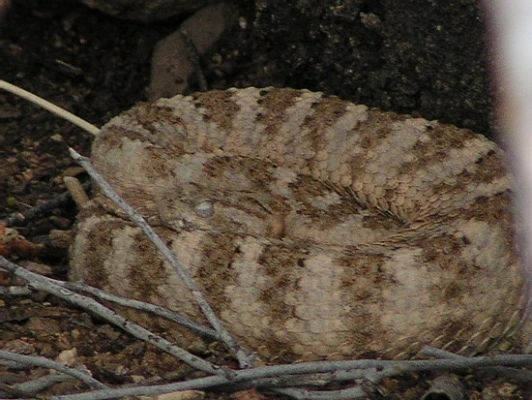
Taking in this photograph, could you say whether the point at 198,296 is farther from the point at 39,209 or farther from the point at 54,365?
the point at 39,209

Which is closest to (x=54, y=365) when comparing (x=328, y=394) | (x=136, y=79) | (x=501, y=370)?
(x=328, y=394)

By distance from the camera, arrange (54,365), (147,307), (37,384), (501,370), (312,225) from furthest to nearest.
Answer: (312,225) → (147,307) → (501,370) → (37,384) → (54,365)

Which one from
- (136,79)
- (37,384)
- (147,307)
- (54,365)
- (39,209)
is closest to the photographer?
(54,365)

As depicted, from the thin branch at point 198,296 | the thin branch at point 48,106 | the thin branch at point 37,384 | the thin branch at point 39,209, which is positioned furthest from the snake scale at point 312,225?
the thin branch at point 37,384

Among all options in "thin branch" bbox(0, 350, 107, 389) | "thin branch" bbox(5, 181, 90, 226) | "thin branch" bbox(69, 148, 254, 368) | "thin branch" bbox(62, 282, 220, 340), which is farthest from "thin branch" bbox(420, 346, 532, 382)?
"thin branch" bbox(5, 181, 90, 226)

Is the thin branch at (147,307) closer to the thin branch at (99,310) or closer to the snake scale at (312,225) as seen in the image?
the thin branch at (99,310)

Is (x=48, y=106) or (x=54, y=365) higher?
(x=48, y=106)

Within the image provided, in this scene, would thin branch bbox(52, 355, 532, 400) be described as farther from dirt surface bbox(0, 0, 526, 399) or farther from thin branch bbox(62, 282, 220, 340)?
thin branch bbox(62, 282, 220, 340)
